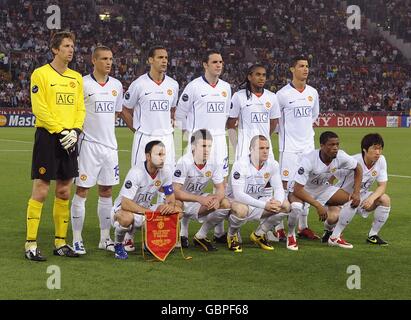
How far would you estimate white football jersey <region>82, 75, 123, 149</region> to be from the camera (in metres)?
7.62

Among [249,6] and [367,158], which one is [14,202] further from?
[249,6]

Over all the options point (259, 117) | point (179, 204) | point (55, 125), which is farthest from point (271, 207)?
point (55, 125)

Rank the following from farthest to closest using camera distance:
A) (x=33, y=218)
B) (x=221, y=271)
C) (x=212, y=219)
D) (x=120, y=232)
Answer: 1. (x=212, y=219)
2. (x=120, y=232)
3. (x=33, y=218)
4. (x=221, y=271)

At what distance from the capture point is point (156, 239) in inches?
279

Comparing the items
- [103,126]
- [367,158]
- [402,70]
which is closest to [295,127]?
[367,158]

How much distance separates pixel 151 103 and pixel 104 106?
29.8 inches

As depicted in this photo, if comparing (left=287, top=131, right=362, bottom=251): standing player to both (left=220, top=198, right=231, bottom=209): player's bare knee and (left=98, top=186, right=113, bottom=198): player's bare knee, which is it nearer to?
(left=220, top=198, right=231, bottom=209): player's bare knee

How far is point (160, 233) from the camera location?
23.3ft

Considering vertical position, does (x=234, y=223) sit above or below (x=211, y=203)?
below

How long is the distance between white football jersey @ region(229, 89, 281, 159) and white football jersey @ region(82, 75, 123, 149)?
5.90 ft

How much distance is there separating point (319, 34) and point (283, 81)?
23.2ft

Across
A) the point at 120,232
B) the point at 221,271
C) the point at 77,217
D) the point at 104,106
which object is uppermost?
the point at 104,106

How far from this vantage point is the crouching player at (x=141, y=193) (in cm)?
713

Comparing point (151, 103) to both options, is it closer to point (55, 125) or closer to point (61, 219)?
point (55, 125)
